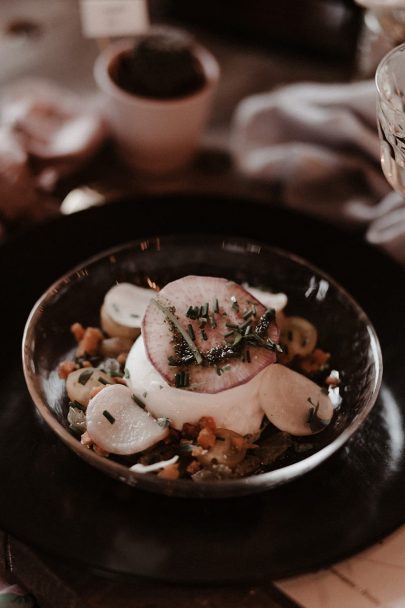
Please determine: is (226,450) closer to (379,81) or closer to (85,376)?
(85,376)

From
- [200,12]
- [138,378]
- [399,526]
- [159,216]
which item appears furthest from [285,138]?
[399,526]

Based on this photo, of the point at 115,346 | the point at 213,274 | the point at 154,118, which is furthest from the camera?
the point at 154,118

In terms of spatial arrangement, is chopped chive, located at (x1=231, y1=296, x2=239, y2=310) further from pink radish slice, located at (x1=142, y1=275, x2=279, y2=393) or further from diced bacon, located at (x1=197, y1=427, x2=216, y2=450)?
diced bacon, located at (x1=197, y1=427, x2=216, y2=450)

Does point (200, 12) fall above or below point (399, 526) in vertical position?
above

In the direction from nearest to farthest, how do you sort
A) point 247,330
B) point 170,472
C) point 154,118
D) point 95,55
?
point 170,472 → point 247,330 → point 154,118 → point 95,55

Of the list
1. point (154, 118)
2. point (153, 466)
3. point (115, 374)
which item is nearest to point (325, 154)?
point (154, 118)

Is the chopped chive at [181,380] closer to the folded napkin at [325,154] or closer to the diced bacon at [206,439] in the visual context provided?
the diced bacon at [206,439]

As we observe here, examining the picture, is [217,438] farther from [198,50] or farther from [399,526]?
[198,50]
